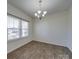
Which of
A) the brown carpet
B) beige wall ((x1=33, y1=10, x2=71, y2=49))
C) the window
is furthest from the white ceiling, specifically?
the brown carpet

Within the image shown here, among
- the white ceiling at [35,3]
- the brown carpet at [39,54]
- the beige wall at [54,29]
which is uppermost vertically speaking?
the white ceiling at [35,3]

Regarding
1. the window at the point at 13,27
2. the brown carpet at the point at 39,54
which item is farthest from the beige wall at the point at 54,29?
the window at the point at 13,27

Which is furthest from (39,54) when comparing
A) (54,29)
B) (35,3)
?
(54,29)

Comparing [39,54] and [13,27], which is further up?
[13,27]

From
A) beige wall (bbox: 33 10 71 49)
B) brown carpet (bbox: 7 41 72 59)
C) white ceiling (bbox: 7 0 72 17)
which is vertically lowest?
brown carpet (bbox: 7 41 72 59)

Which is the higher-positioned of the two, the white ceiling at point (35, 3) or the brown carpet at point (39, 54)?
the white ceiling at point (35, 3)

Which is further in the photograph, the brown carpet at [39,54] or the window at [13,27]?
the window at [13,27]

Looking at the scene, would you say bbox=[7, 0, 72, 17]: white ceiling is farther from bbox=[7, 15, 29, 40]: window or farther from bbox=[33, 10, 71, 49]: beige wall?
bbox=[33, 10, 71, 49]: beige wall

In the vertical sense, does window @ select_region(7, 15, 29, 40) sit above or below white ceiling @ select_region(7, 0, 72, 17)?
below

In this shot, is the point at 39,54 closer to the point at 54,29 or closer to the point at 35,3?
the point at 35,3

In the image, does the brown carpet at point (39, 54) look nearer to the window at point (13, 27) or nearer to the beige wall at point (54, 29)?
the window at point (13, 27)
